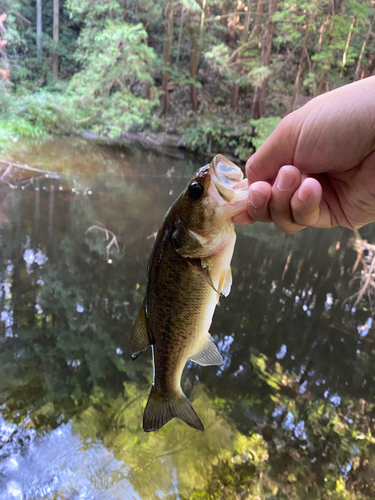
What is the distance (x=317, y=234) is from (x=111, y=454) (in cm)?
623

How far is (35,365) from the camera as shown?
3398mm

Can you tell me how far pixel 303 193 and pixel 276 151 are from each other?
0.30 m

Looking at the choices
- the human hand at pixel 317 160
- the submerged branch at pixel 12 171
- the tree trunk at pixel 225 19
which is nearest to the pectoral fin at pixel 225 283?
the human hand at pixel 317 160

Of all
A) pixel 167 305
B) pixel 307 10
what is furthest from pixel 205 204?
pixel 307 10

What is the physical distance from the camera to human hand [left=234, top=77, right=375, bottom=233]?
4.02ft

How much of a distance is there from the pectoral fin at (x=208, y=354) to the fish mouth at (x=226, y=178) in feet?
2.20

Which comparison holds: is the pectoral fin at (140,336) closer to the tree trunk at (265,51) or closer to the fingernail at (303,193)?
the fingernail at (303,193)

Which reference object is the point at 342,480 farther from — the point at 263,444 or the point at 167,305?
the point at 167,305

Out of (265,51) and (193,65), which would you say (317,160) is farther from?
(193,65)

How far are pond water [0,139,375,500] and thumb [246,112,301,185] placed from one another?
8.27 feet

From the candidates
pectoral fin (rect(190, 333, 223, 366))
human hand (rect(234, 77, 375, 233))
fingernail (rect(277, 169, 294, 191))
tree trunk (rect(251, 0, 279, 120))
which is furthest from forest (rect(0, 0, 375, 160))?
pectoral fin (rect(190, 333, 223, 366))

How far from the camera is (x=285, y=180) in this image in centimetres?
128

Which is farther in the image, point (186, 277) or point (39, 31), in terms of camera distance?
point (39, 31)

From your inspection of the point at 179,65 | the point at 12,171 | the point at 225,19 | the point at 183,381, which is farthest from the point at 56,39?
the point at 183,381
